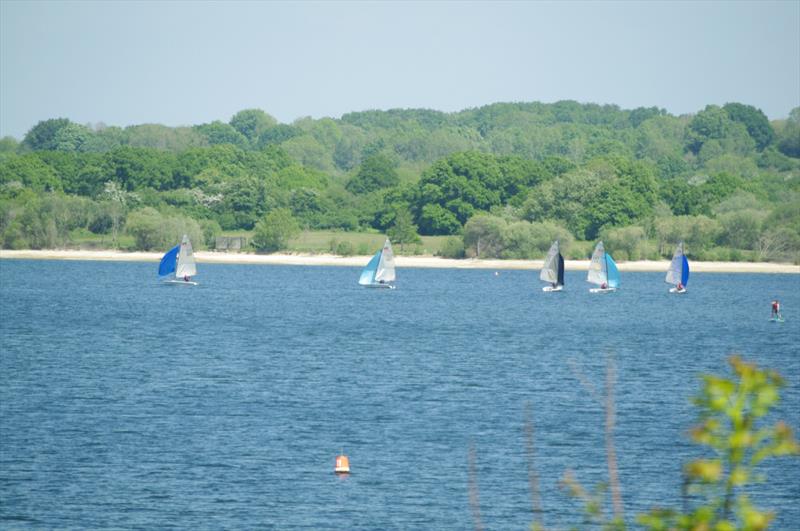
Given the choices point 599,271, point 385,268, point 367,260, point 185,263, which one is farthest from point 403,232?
point 599,271

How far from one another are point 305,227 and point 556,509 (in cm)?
15343

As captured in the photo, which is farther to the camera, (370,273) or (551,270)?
(370,273)

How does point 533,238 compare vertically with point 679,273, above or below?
above

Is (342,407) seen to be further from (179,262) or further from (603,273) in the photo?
(179,262)

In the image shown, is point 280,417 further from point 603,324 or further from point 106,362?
point 603,324

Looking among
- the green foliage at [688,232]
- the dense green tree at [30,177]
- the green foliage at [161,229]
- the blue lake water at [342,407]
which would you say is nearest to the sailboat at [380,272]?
the blue lake water at [342,407]

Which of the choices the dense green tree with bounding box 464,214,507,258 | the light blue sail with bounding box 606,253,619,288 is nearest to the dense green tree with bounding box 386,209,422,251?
the dense green tree with bounding box 464,214,507,258

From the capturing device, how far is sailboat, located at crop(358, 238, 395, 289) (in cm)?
12154

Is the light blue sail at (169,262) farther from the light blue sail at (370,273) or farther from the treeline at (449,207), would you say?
the treeline at (449,207)

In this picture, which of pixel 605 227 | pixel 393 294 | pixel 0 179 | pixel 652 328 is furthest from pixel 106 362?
pixel 0 179

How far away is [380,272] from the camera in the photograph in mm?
123875

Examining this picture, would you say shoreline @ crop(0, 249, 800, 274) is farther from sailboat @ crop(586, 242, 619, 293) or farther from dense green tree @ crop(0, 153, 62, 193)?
sailboat @ crop(586, 242, 619, 293)

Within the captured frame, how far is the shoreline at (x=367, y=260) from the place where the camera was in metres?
160

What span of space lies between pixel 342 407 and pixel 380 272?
249 feet
